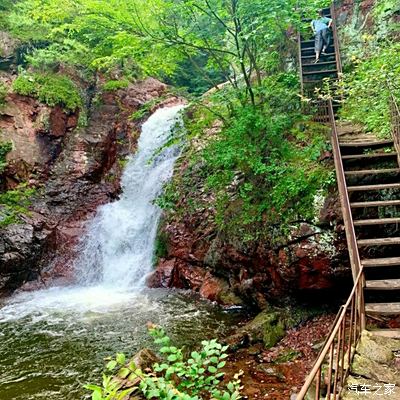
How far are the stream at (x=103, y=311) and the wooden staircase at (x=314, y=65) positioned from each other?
340cm

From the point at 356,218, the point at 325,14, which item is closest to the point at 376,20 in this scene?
the point at 325,14

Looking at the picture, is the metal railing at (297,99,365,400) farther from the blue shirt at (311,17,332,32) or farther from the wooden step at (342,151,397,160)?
the blue shirt at (311,17,332,32)

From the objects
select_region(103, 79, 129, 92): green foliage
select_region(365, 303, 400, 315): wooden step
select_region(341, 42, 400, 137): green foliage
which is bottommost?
select_region(365, 303, 400, 315): wooden step

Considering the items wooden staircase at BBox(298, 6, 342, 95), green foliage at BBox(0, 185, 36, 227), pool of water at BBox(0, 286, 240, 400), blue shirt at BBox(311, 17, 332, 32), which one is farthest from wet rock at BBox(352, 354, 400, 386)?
green foliage at BBox(0, 185, 36, 227)

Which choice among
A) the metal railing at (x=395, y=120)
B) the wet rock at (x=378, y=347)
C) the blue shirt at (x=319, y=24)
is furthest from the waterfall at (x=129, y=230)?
the wet rock at (x=378, y=347)

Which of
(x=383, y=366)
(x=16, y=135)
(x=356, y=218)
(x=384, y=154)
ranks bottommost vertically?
(x=383, y=366)

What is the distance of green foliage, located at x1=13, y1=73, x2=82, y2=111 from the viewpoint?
1352 centimetres

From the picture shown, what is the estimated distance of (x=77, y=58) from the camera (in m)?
15.8

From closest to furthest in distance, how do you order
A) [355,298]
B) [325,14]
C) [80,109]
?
[355,298] → [325,14] → [80,109]

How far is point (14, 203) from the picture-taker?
12070 millimetres

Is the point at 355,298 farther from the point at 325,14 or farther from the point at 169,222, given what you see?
the point at 325,14

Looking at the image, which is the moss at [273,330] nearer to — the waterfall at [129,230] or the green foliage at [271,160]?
the green foliage at [271,160]

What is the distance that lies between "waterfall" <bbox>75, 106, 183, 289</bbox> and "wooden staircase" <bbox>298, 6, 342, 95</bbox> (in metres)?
3.85

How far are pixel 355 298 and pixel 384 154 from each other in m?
3.59
